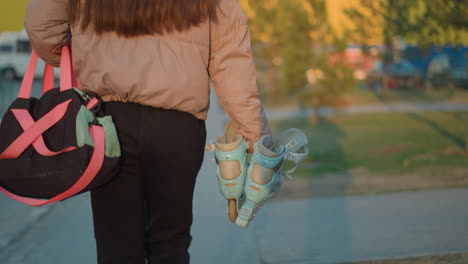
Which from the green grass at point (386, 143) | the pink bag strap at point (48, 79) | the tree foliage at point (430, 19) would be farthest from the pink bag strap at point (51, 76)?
the tree foliage at point (430, 19)

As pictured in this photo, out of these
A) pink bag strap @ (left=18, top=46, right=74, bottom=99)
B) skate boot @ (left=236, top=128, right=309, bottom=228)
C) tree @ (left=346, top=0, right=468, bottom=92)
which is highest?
pink bag strap @ (left=18, top=46, right=74, bottom=99)

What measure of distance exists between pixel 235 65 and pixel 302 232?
8.58ft

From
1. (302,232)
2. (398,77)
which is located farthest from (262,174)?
(398,77)

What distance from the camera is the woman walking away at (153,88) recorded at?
85.8 inches

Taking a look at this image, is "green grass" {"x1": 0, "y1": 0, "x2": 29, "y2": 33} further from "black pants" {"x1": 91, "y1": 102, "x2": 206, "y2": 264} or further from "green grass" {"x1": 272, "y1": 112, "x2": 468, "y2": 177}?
"black pants" {"x1": 91, "y1": 102, "x2": 206, "y2": 264}

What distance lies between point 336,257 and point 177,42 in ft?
7.86

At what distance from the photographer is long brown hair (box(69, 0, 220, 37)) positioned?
216 cm

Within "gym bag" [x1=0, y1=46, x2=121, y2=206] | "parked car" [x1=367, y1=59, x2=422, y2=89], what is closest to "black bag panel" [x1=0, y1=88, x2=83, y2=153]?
"gym bag" [x1=0, y1=46, x2=121, y2=206]

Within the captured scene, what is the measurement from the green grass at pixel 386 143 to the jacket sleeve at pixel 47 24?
541cm

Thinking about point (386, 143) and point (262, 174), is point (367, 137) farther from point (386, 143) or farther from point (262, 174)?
point (262, 174)

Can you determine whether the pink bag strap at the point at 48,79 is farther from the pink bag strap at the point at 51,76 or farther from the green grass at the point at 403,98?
the green grass at the point at 403,98

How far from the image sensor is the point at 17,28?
33.3 meters

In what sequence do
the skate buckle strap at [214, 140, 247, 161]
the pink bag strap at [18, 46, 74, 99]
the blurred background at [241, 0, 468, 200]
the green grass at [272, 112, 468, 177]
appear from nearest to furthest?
the pink bag strap at [18, 46, 74, 99]
the skate buckle strap at [214, 140, 247, 161]
the blurred background at [241, 0, 468, 200]
the green grass at [272, 112, 468, 177]

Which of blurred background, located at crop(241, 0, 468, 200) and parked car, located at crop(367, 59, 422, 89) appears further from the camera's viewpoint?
parked car, located at crop(367, 59, 422, 89)
